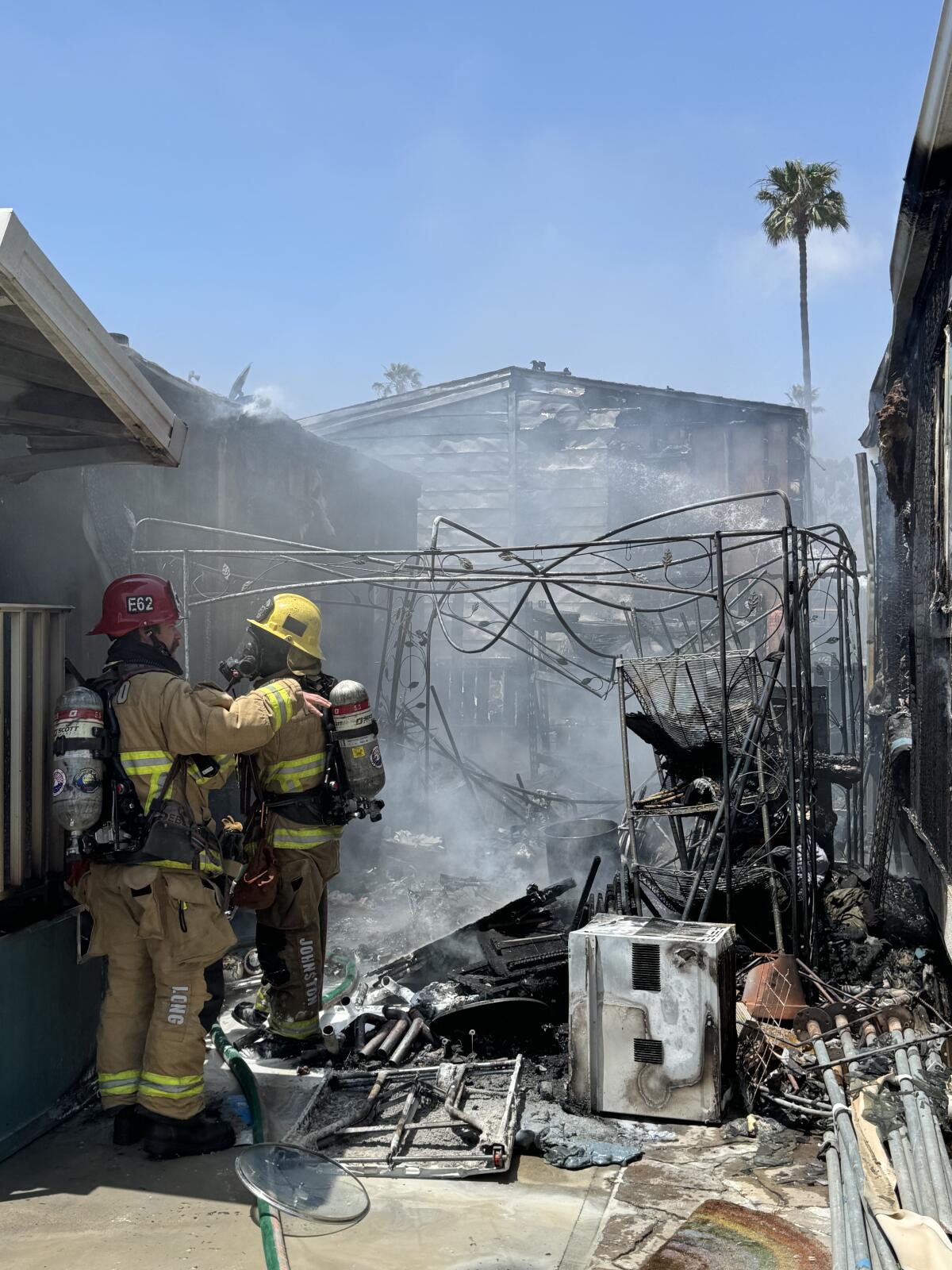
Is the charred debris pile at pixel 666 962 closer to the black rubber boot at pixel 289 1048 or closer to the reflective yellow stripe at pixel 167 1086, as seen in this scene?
the black rubber boot at pixel 289 1048

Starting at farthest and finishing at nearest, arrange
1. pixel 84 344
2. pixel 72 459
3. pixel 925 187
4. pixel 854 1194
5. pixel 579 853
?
pixel 579 853 → pixel 72 459 → pixel 925 187 → pixel 84 344 → pixel 854 1194

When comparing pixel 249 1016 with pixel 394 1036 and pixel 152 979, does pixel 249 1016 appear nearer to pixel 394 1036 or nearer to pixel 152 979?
pixel 394 1036

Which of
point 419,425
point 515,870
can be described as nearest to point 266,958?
point 515,870

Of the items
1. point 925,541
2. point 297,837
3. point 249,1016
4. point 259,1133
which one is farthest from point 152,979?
point 925,541

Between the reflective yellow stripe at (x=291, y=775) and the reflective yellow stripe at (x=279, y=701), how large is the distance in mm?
991

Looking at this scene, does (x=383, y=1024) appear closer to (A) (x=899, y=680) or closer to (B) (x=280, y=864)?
(B) (x=280, y=864)

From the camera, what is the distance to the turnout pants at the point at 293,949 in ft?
18.3

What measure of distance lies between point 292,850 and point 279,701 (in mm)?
1354

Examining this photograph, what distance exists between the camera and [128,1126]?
434 centimetres

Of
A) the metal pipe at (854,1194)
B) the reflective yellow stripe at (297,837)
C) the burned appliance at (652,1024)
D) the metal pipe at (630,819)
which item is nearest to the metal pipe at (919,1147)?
the metal pipe at (854,1194)

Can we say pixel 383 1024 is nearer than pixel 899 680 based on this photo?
Yes

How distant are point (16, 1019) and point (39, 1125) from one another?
54 cm

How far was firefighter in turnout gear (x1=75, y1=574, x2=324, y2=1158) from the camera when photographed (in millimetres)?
4305

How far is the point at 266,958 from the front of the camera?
566 cm
